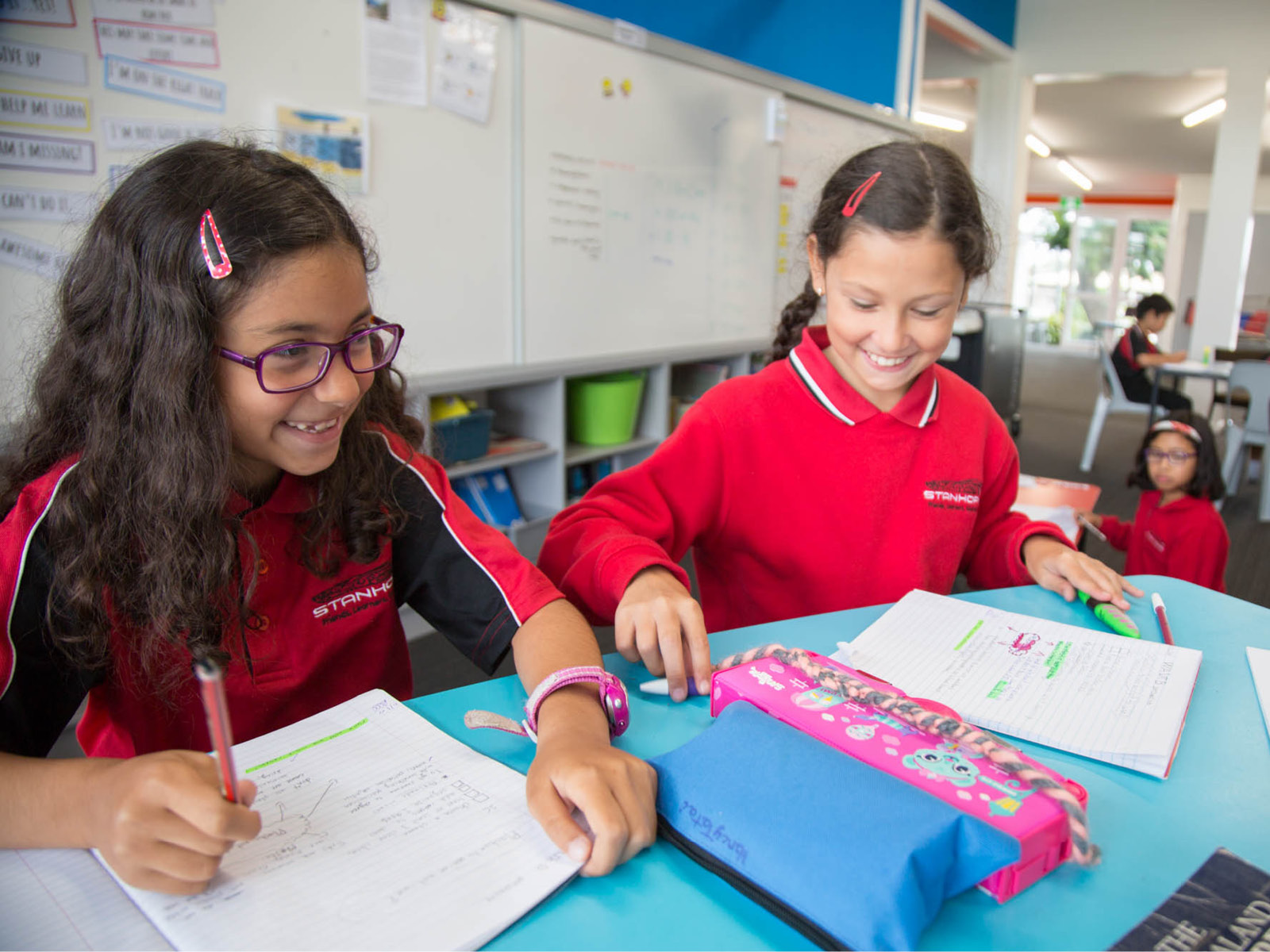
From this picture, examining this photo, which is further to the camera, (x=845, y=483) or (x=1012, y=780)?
(x=845, y=483)

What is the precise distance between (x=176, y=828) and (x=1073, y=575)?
952mm

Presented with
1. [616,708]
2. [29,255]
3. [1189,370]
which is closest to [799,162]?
[1189,370]

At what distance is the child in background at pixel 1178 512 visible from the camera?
7.29 feet

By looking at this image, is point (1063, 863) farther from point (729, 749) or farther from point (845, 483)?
point (845, 483)

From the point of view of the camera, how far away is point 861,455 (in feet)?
4.05

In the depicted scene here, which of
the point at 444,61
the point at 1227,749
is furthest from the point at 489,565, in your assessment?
the point at 444,61

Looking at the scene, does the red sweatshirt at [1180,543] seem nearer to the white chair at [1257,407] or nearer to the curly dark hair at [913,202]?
the curly dark hair at [913,202]

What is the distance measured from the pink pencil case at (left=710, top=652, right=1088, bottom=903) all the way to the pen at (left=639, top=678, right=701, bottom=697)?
65 mm

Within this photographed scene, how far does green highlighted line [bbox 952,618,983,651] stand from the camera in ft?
2.82

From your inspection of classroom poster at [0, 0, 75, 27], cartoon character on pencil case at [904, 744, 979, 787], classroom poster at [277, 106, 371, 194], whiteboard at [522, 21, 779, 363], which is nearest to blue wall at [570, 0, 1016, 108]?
whiteboard at [522, 21, 779, 363]

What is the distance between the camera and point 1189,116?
817cm

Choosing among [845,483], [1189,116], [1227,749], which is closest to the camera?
[1227,749]

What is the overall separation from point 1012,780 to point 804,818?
0.51 feet

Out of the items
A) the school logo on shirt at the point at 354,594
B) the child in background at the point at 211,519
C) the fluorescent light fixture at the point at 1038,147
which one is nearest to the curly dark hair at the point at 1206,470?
the child in background at the point at 211,519
